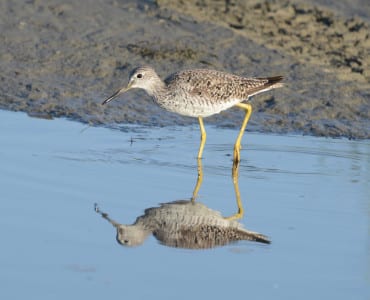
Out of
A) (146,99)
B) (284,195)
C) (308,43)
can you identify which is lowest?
(284,195)

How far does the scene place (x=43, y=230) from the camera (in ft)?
21.2

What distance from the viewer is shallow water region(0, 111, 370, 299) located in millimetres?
5598

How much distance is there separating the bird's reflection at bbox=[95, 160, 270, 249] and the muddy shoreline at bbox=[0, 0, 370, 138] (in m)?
2.85

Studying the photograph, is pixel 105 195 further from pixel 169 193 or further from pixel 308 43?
pixel 308 43

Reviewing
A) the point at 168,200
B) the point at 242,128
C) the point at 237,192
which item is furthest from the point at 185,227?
the point at 242,128

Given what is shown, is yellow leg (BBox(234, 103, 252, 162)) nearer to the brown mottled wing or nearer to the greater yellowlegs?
the greater yellowlegs

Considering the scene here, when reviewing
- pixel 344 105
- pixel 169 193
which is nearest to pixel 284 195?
pixel 169 193

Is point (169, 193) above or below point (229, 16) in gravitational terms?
below

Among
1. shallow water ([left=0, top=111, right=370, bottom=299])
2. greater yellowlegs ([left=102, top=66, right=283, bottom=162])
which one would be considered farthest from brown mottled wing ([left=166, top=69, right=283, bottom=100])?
shallow water ([left=0, top=111, right=370, bottom=299])

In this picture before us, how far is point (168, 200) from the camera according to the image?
7.25 m

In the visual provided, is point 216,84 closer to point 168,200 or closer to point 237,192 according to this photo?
point 237,192

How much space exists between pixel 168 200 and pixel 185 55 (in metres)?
4.19

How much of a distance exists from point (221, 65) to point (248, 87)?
1703 millimetres

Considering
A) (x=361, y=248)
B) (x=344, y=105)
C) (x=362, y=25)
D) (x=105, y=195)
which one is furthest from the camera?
(x=362, y=25)
